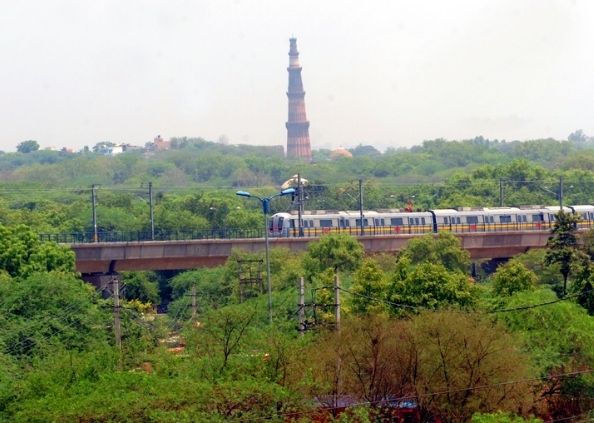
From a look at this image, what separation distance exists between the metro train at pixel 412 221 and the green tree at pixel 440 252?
11859 millimetres

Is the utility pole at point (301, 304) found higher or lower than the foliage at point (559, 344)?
higher

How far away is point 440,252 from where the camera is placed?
62.6m

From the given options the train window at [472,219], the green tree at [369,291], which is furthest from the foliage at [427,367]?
the train window at [472,219]

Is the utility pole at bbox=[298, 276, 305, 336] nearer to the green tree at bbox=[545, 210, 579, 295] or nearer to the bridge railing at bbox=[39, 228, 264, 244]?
the green tree at bbox=[545, 210, 579, 295]

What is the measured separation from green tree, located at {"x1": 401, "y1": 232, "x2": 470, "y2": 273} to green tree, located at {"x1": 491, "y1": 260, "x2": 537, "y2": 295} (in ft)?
46.2

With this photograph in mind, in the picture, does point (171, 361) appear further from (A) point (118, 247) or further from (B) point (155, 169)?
(B) point (155, 169)

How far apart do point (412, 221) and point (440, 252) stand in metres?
14.1

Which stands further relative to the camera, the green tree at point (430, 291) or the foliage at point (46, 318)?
the green tree at point (430, 291)

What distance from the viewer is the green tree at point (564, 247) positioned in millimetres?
49625

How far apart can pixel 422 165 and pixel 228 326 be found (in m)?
129

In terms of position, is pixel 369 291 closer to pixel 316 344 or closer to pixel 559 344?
pixel 559 344

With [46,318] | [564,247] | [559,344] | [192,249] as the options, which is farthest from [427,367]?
[192,249]

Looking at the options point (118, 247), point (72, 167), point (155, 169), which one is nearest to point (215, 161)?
point (155, 169)

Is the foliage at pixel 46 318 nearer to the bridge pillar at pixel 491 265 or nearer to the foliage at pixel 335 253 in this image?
the foliage at pixel 335 253
